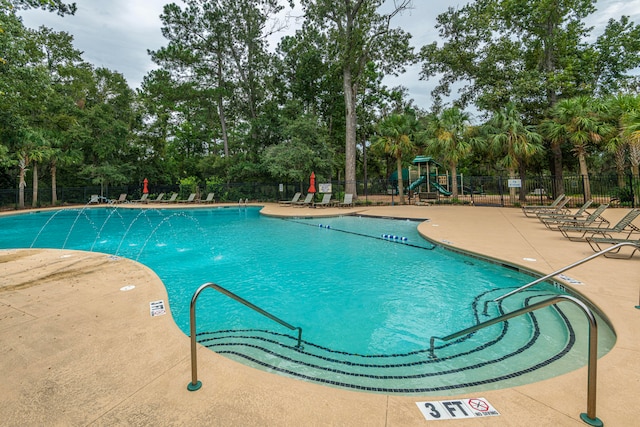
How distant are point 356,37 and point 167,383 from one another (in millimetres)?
20218

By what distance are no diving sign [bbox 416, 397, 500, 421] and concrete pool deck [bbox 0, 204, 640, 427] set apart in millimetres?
47

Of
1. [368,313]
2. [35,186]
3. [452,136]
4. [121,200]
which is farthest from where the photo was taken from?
[121,200]

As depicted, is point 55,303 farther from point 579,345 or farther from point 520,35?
point 520,35

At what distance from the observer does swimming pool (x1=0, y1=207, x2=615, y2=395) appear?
2840mm

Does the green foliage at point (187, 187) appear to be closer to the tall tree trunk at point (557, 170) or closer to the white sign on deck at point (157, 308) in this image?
the white sign on deck at point (157, 308)

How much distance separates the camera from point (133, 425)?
1.75 meters

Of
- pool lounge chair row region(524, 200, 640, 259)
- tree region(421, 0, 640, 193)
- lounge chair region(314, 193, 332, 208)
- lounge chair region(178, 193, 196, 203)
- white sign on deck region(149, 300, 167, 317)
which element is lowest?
white sign on deck region(149, 300, 167, 317)

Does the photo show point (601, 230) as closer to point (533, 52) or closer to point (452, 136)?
point (452, 136)

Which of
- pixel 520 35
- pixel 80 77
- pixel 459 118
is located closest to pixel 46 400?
pixel 459 118

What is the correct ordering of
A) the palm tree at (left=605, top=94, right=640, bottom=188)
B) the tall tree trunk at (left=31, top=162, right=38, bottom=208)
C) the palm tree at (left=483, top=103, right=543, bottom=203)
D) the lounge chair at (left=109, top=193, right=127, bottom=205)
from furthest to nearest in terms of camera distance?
the lounge chair at (left=109, top=193, right=127, bottom=205), the tall tree trunk at (left=31, top=162, right=38, bottom=208), the palm tree at (left=483, top=103, right=543, bottom=203), the palm tree at (left=605, top=94, right=640, bottom=188)

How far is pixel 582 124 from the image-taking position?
13008mm

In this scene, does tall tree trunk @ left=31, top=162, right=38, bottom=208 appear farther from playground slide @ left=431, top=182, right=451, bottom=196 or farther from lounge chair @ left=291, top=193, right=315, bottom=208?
playground slide @ left=431, top=182, right=451, bottom=196

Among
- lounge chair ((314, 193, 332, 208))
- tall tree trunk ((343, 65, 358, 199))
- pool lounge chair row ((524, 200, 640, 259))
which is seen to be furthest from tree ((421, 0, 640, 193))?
lounge chair ((314, 193, 332, 208))

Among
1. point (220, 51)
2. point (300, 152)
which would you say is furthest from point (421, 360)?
point (220, 51)
